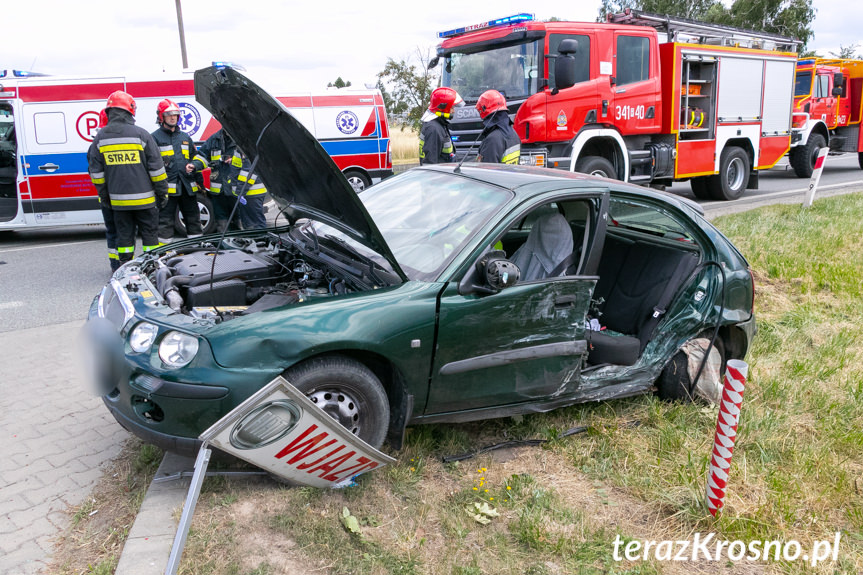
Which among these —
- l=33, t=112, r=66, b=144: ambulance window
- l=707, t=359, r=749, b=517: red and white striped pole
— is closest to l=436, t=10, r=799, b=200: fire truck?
l=33, t=112, r=66, b=144: ambulance window

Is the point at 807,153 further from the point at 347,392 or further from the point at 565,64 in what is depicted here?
the point at 347,392

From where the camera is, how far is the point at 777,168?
779 inches

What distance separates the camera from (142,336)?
2930 millimetres

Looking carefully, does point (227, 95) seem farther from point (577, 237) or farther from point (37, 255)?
point (37, 255)

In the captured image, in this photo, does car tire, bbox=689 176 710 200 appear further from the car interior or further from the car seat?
the car seat

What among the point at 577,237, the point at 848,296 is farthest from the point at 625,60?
the point at 577,237

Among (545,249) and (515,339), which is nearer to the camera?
(515,339)

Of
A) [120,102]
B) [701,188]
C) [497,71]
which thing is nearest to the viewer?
[120,102]

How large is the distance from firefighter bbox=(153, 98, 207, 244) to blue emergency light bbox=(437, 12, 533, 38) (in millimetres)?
4263

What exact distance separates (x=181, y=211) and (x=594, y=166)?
553 cm

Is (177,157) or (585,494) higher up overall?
(177,157)

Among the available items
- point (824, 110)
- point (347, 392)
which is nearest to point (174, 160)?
point (347, 392)

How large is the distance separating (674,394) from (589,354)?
2.12ft

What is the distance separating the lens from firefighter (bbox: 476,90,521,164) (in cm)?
675
